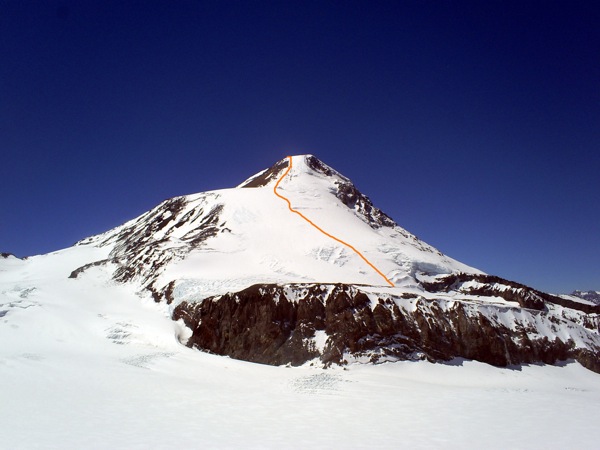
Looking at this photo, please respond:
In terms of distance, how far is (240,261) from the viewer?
1312 inches

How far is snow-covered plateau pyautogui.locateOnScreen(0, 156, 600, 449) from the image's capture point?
10.8 metres

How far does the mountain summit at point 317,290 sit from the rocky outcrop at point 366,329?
0.23 feet

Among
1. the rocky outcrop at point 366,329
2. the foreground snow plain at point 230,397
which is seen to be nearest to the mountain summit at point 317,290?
the rocky outcrop at point 366,329

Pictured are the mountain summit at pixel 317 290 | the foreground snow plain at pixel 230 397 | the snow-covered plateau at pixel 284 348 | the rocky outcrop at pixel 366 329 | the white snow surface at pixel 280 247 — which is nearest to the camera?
the foreground snow plain at pixel 230 397

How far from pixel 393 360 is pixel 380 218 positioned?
33.2 m

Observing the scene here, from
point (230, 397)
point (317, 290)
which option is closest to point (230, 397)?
point (230, 397)

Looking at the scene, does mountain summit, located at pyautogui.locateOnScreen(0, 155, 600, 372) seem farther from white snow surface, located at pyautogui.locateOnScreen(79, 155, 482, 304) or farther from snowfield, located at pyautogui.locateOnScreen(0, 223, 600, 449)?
snowfield, located at pyautogui.locateOnScreen(0, 223, 600, 449)

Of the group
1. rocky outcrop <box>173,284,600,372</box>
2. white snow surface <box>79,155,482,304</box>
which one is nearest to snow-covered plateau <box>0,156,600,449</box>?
rocky outcrop <box>173,284,600,372</box>

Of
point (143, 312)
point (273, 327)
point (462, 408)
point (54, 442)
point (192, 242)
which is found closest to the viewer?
point (54, 442)

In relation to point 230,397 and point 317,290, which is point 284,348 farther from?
point 230,397

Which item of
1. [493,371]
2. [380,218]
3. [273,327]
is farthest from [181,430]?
[380,218]

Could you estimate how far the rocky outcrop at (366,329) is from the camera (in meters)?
22.7

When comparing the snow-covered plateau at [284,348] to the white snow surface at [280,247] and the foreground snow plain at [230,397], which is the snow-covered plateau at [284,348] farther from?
the white snow surface at [280,247]

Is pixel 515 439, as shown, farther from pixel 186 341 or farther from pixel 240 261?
pixel 240 261
